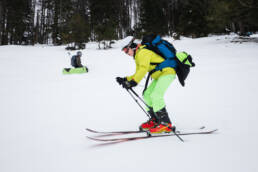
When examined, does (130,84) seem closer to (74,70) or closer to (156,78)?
(156,78)

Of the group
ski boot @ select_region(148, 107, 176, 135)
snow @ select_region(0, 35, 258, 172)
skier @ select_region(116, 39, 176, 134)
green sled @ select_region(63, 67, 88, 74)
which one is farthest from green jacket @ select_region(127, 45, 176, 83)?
green sled @ select_region(63, 67, 88, 74)

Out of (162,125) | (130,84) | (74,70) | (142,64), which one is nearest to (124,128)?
(162,125)

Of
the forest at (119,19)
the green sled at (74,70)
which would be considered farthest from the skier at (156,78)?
the forest at (119,19)

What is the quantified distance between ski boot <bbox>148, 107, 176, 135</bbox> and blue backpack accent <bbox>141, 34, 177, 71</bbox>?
0.73 m

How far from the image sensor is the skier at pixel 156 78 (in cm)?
224

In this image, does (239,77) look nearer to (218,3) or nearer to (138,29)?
(218,3)

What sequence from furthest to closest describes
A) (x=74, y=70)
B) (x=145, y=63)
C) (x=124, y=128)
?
(x=74, y=70) → (x=124, y=128) → (x=145, y=63)

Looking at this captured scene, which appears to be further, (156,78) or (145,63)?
(156,78)

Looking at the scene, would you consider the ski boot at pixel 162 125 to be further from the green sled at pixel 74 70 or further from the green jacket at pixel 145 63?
the green sled at pixel 74 70

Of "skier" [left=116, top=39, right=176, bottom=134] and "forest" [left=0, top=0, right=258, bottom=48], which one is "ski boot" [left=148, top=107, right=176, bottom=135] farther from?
"forest" [left=0, top=0, right=258, bottom=48]

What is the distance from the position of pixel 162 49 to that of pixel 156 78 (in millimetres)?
503

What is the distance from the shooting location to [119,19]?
34594 mm

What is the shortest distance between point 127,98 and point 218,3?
12.7m

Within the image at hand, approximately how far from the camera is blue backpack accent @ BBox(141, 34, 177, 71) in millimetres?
2365
